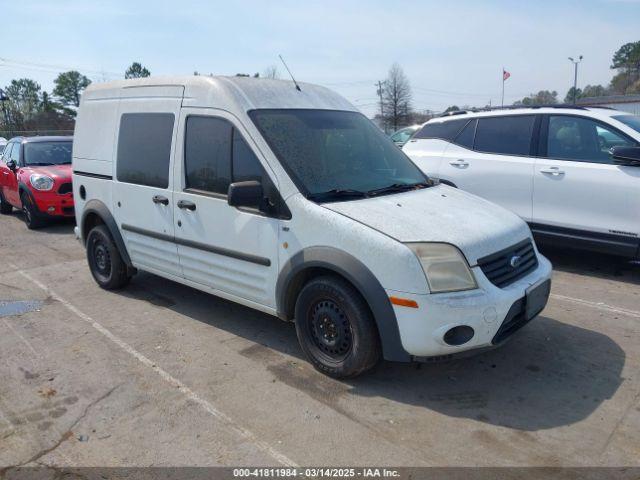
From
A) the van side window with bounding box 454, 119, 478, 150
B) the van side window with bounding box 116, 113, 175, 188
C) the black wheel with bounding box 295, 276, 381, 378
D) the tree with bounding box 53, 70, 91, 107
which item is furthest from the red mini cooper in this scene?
the tree with bounding box 53, 70, 91, 107

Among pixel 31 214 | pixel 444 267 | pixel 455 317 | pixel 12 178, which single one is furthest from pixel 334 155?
pixel 12 178

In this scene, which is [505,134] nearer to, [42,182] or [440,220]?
[440,220]

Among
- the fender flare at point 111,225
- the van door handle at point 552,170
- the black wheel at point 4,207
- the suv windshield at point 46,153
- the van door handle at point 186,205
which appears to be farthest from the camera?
the black wheel at point 4,207

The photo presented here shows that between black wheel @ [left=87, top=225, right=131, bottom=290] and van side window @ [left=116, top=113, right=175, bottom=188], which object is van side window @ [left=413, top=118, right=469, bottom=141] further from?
black wheel @ [left=87, top=225, right=131, bottom=290]

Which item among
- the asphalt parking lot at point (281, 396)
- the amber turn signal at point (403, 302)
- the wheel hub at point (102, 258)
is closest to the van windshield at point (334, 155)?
the amber turn signal at point (403, 302)

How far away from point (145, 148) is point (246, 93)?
1329 mm

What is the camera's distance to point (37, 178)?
380 inches

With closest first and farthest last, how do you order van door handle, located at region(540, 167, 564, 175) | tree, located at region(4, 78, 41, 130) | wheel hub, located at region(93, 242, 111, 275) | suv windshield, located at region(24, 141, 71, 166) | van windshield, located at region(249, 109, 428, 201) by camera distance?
van windshield, located at region(249, 109, 428, 201) < wheel hub, located at region(93, 242, 111, 275) < van door handle, located at region(540, 167, 564, 175) < suv windshield, located at region(24, 141, 71, 166) < tree, located at region(4, 78, 41, 130)

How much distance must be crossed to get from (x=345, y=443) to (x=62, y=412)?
1914 mm

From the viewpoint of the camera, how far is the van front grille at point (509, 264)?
3.56m

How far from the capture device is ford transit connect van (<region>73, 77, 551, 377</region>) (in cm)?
340

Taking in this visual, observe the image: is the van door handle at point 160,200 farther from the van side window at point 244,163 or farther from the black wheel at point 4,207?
the black wheel at point 4,207

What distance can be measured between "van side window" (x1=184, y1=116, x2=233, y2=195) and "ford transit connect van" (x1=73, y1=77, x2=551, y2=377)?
14 millimetres

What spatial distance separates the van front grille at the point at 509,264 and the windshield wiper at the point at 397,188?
960 mm
